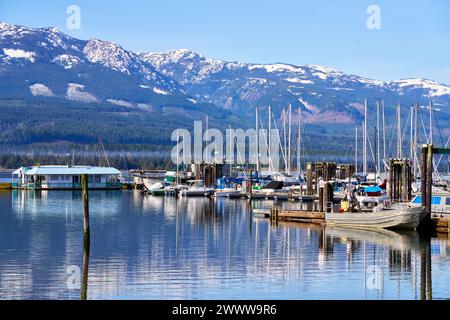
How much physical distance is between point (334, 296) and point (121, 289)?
7.73 m

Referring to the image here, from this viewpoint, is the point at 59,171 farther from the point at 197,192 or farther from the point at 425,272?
the point at 425,272

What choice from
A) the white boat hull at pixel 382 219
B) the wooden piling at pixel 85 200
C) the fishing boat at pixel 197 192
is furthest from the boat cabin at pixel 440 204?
the fishing boat at pixel 197 192

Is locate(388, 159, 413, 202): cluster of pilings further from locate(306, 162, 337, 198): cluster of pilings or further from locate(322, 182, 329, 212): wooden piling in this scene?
locate(306, 162, 337, 198): cluster of pilings

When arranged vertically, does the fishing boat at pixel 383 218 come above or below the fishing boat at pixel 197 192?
above

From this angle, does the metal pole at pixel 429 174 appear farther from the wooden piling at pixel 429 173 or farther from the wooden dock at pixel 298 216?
the wooden dock at pixel 298 216

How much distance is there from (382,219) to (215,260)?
47.8 feet

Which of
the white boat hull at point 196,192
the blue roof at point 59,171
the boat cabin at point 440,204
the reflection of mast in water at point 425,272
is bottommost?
the reflection of mast in water at point 425,272

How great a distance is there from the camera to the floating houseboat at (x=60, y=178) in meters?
121

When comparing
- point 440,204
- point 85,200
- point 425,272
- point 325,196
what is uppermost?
point 85,200

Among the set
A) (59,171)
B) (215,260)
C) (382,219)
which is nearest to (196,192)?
(59,171)

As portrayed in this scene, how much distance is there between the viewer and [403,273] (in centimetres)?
3984

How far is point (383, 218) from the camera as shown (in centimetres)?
5428

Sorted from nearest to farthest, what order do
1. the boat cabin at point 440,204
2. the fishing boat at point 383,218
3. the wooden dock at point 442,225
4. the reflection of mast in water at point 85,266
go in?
the reflection of mast in water at point 85,266 < the wooden dock at point 442,225 < the fishing boat at point 383,218 < the boat cabin at point 440,204
